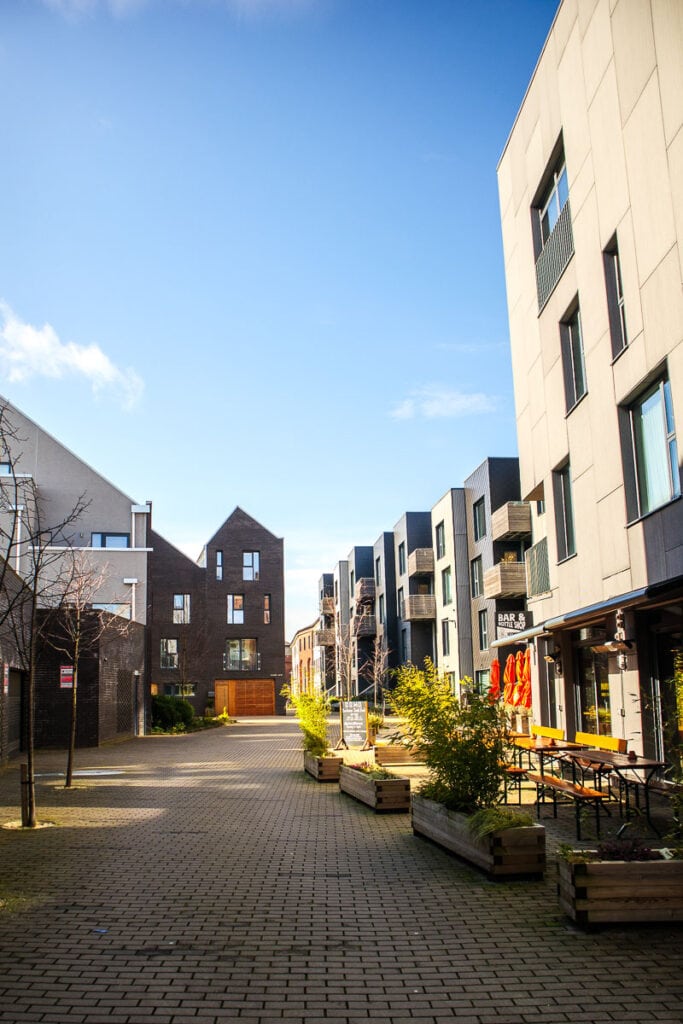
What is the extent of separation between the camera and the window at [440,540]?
164 ft

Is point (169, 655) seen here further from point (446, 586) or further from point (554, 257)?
point (554, 257)

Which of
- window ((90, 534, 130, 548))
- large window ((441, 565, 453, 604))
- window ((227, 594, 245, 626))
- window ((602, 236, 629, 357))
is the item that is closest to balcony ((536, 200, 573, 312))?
window ((602, 236, 629, 357))

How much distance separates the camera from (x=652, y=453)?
46.1ft

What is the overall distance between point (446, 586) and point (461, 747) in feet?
134

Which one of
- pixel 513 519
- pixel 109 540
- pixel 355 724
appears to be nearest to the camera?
pixel 355 724

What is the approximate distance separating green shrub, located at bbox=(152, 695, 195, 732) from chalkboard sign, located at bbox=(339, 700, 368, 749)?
16.6 meters

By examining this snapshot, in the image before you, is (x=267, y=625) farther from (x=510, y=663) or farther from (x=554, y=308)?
(x=554, y=308)

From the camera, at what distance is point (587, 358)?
Result: 54.3 ft

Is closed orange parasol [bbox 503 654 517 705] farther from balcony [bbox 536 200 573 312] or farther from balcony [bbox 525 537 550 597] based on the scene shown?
balcony [bbox 536 200 573 312]

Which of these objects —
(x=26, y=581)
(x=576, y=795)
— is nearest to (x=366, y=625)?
(x=26, y=581)

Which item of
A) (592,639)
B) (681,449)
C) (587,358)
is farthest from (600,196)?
(592,639)

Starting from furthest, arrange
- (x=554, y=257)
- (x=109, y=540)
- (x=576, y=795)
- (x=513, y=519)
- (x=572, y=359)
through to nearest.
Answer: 1. (x=109, y=540)
2. (x=513, y=519)
3. (x=554, y=257)
4. (x=572, y=359)
5. (x=576, y=795)

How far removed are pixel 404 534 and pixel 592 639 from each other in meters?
41.2

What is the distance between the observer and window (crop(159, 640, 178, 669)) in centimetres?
5647
